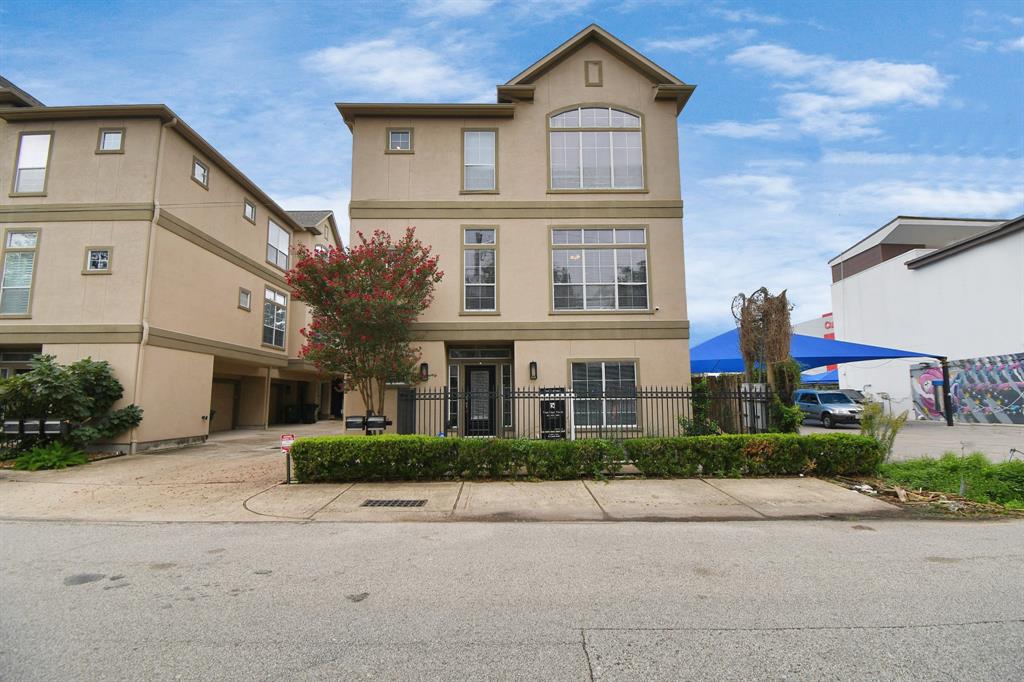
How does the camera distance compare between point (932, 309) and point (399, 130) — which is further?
point (932, 309)

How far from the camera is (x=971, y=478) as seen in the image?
8758mm

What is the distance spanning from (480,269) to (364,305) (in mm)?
3832

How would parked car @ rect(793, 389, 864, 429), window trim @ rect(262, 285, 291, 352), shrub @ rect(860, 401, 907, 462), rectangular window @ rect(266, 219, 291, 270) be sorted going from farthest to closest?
rectangular window @ rect(266, 219, 291, 270) < parked car @ rect(793, 389, 864, 429) < window trim @ rect(262, 285, 291, 352) < shrub @ rect(860, 401, 907, 462)

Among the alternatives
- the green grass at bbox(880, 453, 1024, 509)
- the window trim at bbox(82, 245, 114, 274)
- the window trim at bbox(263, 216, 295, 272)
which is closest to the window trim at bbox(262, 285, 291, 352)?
the window trim at bbox(263, 216, 295, 272)

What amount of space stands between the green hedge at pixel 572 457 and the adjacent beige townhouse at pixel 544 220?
4039 millimetres

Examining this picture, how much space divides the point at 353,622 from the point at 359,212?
490 inches

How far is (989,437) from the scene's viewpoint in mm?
18391

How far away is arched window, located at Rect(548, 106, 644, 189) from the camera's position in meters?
15.5

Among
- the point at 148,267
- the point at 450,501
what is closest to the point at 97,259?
the point at 148,267

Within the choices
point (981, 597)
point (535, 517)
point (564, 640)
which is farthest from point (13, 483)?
point (981, 597)

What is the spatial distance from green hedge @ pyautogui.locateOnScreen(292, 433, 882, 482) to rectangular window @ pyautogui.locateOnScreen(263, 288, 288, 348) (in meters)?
14.1

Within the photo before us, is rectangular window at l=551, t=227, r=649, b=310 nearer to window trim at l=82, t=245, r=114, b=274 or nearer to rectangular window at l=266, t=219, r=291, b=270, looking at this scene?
window trim at l=82, t=245, r=114, b=274

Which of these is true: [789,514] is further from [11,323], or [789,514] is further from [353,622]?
[11,323]

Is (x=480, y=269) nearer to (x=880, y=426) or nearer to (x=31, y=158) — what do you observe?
(x=880, y=426)
